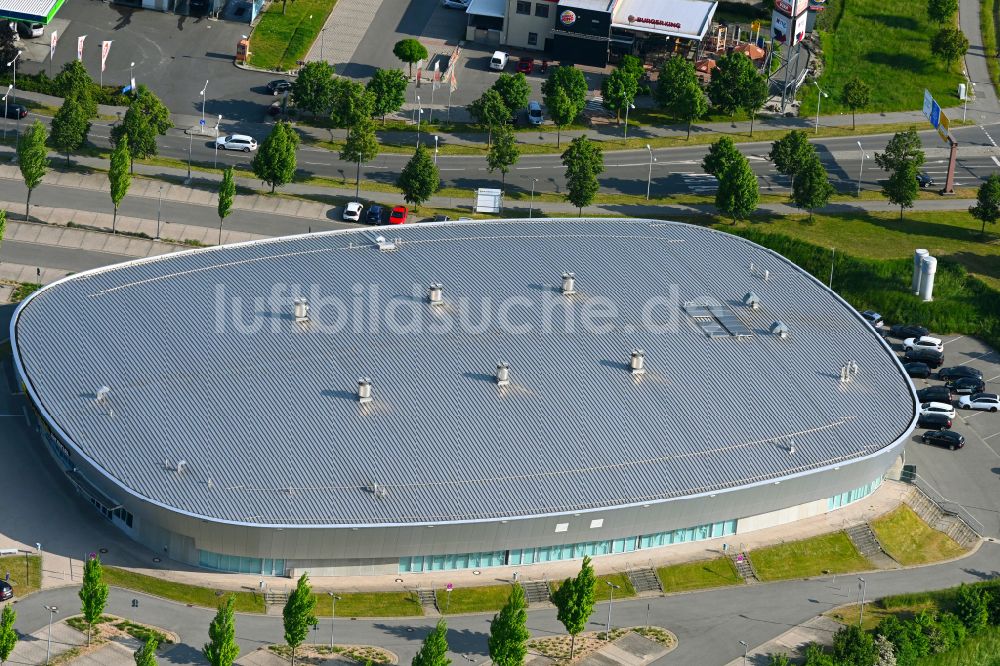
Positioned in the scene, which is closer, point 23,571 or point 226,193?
point 23,571

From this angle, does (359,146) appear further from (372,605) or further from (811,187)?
(372,605)

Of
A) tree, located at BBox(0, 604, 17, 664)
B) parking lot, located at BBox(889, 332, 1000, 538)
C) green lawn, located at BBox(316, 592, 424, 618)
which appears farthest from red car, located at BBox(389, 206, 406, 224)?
tree, located at BBox(0, 604, 17, 664)

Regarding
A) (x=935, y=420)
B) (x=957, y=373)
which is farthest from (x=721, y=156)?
(x=935, y=420)

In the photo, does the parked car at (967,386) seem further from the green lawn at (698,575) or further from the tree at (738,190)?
the green lawn at (698,575)

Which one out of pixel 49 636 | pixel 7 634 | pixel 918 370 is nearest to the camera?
pixel 7 634

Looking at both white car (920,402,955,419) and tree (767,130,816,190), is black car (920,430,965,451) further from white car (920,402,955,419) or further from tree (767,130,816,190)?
tree (767,130,816,190)

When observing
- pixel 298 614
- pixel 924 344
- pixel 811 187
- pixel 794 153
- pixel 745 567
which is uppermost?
pixel 794 153

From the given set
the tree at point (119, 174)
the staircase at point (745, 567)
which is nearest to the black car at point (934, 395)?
the staircase at point (745, 567)
